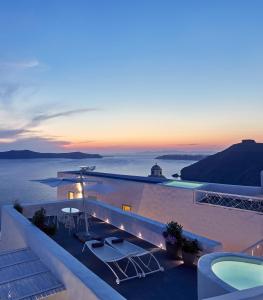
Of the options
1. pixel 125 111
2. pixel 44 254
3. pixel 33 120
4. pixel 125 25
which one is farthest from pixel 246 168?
pixel 44 254

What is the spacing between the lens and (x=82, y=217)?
1087cm

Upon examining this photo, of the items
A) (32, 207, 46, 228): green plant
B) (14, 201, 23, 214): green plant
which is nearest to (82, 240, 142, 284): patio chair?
(32, 207, 46, 228): green plant

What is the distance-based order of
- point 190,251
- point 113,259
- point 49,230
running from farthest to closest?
point 49,230 → point 190,251 → point 113,259

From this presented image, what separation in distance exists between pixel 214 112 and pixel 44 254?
62.3ft

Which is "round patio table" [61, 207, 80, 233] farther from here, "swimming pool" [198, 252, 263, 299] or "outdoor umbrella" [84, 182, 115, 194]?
"swimming pool" [198, 252, 263, 299]

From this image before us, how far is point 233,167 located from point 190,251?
3285 centimetres

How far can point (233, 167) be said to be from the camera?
3697 centimetres

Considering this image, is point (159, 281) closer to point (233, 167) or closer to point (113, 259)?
point (113, 259)

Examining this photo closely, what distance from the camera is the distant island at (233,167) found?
3238 centimetres

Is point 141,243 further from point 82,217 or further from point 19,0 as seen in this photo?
point 19,0

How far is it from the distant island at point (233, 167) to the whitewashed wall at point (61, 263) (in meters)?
22.9

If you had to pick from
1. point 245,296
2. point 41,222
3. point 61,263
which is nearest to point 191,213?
point 41,222

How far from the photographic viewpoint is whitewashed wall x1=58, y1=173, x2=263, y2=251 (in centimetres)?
929

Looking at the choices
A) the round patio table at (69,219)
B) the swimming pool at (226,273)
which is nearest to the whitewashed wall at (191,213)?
the round patio table at (69,219)
